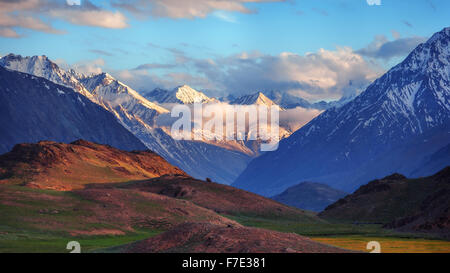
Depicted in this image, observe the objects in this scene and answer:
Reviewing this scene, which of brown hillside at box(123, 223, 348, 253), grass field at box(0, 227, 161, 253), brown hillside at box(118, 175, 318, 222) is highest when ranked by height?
brown hillside at box(118, 175, 318, 222)

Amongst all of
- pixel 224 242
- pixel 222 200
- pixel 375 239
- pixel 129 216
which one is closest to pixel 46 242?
pixel 129 216

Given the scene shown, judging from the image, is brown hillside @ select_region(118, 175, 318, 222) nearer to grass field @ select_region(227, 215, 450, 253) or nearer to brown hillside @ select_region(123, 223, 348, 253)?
grass field @ select_region(227, 215, 450, 253)

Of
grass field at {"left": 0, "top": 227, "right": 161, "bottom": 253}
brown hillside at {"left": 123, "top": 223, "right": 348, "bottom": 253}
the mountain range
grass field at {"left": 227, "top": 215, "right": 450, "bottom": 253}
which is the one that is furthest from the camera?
grass field at {"left": 227, "top": 215, "right": 450, "bottom": 253}

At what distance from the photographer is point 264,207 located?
628 feet

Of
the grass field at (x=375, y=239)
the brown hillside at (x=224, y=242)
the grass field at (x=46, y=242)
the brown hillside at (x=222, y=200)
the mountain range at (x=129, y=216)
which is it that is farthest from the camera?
the brown hillside at (x=222, y=200)

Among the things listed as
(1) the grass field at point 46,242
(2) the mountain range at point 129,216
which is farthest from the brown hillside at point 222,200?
(1) the grass field at point 46,242

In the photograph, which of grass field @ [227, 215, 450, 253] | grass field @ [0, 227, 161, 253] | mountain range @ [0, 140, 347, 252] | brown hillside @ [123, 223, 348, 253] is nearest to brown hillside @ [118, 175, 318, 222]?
mountain range @ [0, 140, 347, 252]

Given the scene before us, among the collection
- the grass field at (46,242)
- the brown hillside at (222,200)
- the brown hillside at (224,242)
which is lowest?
the brown hillside at (224,242)

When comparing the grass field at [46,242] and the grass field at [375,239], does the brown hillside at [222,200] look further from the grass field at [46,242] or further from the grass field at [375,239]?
the grass field at [46,242]

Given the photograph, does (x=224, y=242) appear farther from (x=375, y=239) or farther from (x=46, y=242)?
(x=375, y=239)

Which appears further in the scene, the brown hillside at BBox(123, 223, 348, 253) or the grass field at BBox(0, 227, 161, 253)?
the grass field at BBox(0, 227, 161, 253)

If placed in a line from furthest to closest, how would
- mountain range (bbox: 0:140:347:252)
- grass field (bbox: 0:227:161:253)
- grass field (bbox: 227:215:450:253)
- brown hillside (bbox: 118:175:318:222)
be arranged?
brown hillside (bbox: 118:175:318:222)
grass field (bbox: 227:215:450:253)
grass field (bbox: 0:227:161:253)
mountain range (bbox: 0:140:347:252)

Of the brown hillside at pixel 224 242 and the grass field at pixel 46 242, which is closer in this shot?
the brown hillside at pixel 224 242
